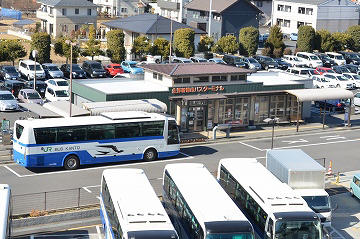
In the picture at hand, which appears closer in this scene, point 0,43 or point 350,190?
point 350,190

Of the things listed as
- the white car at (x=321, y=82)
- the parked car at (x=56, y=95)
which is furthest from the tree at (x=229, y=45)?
the parked car at (x=56, y=95)

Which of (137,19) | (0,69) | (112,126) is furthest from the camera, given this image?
(137,19)

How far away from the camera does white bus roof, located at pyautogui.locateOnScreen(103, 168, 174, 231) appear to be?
63.4 feet

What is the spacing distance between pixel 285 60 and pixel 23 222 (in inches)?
2061

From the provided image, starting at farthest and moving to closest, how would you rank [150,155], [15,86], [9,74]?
1. [9,74]
2. [15,86]
3. [150,155]

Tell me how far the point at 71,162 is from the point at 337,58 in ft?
161

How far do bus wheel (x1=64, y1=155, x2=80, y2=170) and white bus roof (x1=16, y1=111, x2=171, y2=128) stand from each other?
1826mm

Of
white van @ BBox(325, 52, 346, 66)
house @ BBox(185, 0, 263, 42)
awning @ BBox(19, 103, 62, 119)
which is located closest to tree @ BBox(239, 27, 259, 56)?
house @ BBox(185, 0, 263, 42)

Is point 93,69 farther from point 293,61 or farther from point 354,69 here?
point 354,69

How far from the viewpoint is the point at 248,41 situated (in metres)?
74.8

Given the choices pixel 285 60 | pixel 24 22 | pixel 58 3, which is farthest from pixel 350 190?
pixel 24 22

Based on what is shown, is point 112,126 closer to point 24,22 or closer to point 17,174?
point 17,174

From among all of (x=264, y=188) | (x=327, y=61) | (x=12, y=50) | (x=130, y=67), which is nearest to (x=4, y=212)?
(x=264, y=188)

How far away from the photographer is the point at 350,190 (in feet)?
101
